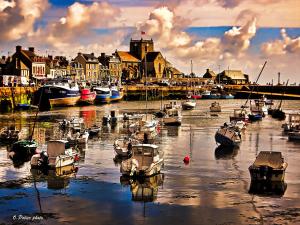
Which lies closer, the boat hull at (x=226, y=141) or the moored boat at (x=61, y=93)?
the boat hull at (x=226, y=141)

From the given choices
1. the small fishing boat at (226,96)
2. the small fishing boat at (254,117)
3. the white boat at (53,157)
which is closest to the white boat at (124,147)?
the white boat at (53,157)

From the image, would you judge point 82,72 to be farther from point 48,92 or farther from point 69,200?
point 69,200

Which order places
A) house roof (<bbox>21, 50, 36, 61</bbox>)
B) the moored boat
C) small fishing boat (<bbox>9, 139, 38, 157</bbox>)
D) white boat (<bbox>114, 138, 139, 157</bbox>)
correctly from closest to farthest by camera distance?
white boat (<bbox>114, 138, 139, 157</bbox>)
small fishing boat (<bbox>9, 139, 38, 157</bbox>)
the moored boat
house roof (<bbox>21, 50, 36, 61</bbox>)

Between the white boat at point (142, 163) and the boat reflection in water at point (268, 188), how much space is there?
6358 millimetres

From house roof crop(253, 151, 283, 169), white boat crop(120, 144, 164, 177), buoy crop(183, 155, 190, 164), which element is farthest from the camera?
buoy crop(183, 155, 190, 164)

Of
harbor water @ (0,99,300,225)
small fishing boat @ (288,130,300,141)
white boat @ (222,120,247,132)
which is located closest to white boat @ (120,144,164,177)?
harbor water @ (0,99,300,225)

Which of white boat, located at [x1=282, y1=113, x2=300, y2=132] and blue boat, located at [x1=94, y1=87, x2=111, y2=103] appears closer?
white boat, located at [x1=282, y1=113, x2=300, y2=132]

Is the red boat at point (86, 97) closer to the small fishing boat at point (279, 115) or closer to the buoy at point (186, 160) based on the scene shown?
the small fishing boat at point (279, 115)

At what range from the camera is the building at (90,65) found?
182m

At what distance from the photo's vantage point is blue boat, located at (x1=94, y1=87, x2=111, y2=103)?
451 feet

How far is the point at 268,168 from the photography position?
35.0 m

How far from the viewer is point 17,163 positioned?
137ft

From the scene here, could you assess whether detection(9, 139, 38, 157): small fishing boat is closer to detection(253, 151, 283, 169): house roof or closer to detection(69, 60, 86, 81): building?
detection(253, 151, 283, 169): house roof

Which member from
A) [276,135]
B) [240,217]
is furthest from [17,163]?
[276,135]
